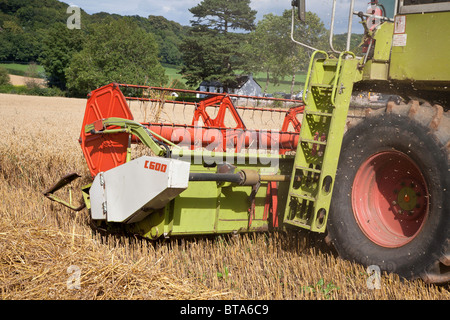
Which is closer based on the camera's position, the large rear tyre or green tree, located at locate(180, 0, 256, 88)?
the large rear tyre

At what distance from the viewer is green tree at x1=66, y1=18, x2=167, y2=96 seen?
4222 cm

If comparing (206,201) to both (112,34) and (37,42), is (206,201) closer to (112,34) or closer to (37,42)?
(112,34)

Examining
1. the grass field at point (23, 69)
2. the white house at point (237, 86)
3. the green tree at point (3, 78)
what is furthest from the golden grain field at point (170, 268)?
the grass field at point (23, 69)

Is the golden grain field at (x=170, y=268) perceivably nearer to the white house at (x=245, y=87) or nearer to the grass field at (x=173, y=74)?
the white house at (x=245, y=87)

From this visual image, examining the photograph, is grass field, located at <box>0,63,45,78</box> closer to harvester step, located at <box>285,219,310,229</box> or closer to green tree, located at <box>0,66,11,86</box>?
green tree, located at <box>0,66,11,86</box>

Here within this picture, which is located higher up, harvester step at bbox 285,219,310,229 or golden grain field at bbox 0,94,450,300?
harvester step at bbox 285,219,310,229

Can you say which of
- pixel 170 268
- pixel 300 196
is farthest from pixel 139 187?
pixel 300 196

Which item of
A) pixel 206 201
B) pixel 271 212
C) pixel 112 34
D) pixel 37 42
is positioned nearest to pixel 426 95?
pixel 271 212

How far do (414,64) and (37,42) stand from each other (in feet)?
221

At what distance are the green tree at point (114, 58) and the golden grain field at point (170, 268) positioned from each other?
3651 cm

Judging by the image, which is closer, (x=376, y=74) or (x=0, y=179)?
(x=376, y=74)

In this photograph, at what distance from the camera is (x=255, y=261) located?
12.1 ft

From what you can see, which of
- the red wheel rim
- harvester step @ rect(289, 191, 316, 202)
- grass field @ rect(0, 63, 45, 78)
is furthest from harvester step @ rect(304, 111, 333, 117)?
grass field @ rect(0, 63, 45, 78)

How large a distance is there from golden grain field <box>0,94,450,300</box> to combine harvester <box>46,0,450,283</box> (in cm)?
17
